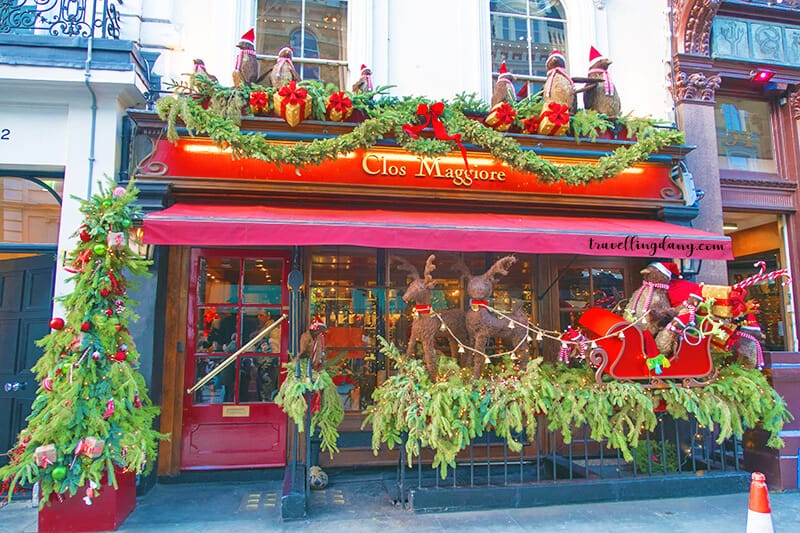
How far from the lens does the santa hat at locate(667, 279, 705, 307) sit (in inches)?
226

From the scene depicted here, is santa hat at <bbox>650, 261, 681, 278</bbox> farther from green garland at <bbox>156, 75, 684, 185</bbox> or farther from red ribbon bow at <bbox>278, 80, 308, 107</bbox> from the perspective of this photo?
red ribbon bow at <bbox>278, 80, 308, 107</bbox>

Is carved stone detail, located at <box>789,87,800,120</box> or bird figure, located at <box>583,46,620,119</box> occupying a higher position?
carved stone detail, located at <box>789,87,800,120</box>

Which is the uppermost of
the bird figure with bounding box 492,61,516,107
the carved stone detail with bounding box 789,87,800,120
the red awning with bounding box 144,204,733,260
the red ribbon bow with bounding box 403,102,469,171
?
the carved stone detail with bounding box 789,87,800,120

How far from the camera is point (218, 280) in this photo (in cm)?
654

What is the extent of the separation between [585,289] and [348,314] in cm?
338

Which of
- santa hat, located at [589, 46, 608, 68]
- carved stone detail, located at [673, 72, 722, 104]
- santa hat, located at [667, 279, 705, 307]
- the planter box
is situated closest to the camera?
the planter box

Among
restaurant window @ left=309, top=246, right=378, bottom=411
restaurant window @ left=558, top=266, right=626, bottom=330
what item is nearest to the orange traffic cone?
restaurant window @ left=558, top=266, right=626, bottom=330

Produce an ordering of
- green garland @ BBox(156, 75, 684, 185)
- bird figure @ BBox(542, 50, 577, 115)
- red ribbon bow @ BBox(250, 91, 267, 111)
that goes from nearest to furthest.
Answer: green garland @ BBox(156, 75, 684, 185) → red ribbon bow @ BBox(250, 91, 267, 111) → bird figure @ BBox(542, 50, 577, 115)

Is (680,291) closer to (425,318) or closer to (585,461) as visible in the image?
(585,461)

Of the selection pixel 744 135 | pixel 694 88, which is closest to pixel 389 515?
pixel 694 88

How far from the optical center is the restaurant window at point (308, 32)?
7.30 metres

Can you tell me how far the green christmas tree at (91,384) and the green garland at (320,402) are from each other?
1290 millimetres

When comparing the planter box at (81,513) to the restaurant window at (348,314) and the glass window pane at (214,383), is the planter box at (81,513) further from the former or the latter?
the restaurant window at (348,314)

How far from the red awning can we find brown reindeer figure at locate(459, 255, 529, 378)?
475mm
